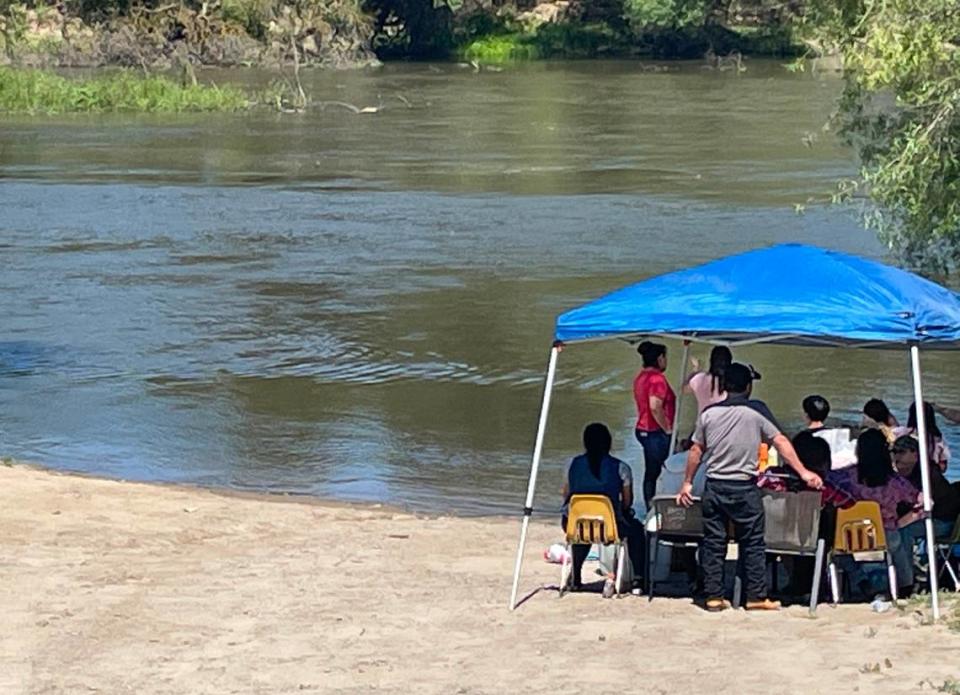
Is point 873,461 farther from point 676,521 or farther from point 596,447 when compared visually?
point 596,447

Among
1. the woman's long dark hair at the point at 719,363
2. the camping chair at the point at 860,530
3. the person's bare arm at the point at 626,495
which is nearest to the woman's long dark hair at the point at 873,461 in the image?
the camping chair at the point at 860,530

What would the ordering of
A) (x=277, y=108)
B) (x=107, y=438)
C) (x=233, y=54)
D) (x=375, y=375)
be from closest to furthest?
(x=107, y=438)
(x=375, y=375)
(x=277, y=108)
(x=233, y=54)

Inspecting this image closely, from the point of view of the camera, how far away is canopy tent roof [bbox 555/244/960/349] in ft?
33.1

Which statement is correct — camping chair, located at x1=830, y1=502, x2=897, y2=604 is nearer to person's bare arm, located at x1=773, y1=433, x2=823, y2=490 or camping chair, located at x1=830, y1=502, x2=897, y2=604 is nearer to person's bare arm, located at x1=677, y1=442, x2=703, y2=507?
person's bare arm, located at x1=773, y1=433, x2=823, y2=490

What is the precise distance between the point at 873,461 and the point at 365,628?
288 cm

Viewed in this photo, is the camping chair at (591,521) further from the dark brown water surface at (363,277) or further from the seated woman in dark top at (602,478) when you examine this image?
the dark brown water surface at (363,277)

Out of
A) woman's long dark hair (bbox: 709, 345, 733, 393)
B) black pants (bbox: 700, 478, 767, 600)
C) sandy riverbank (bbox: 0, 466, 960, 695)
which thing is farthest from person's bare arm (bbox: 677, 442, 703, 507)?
woman's long dark hair (bbox: 709, 345, 733, 393)

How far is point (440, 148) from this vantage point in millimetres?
46438

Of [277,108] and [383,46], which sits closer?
[277,108]

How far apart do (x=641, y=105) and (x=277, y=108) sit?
1155cm

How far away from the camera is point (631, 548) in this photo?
10.8m

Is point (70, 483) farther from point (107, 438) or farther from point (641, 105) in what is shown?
point (641, 105)

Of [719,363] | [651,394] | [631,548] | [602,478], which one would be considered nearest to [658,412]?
[651,394]

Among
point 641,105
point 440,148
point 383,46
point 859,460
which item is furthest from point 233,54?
point 859,460
